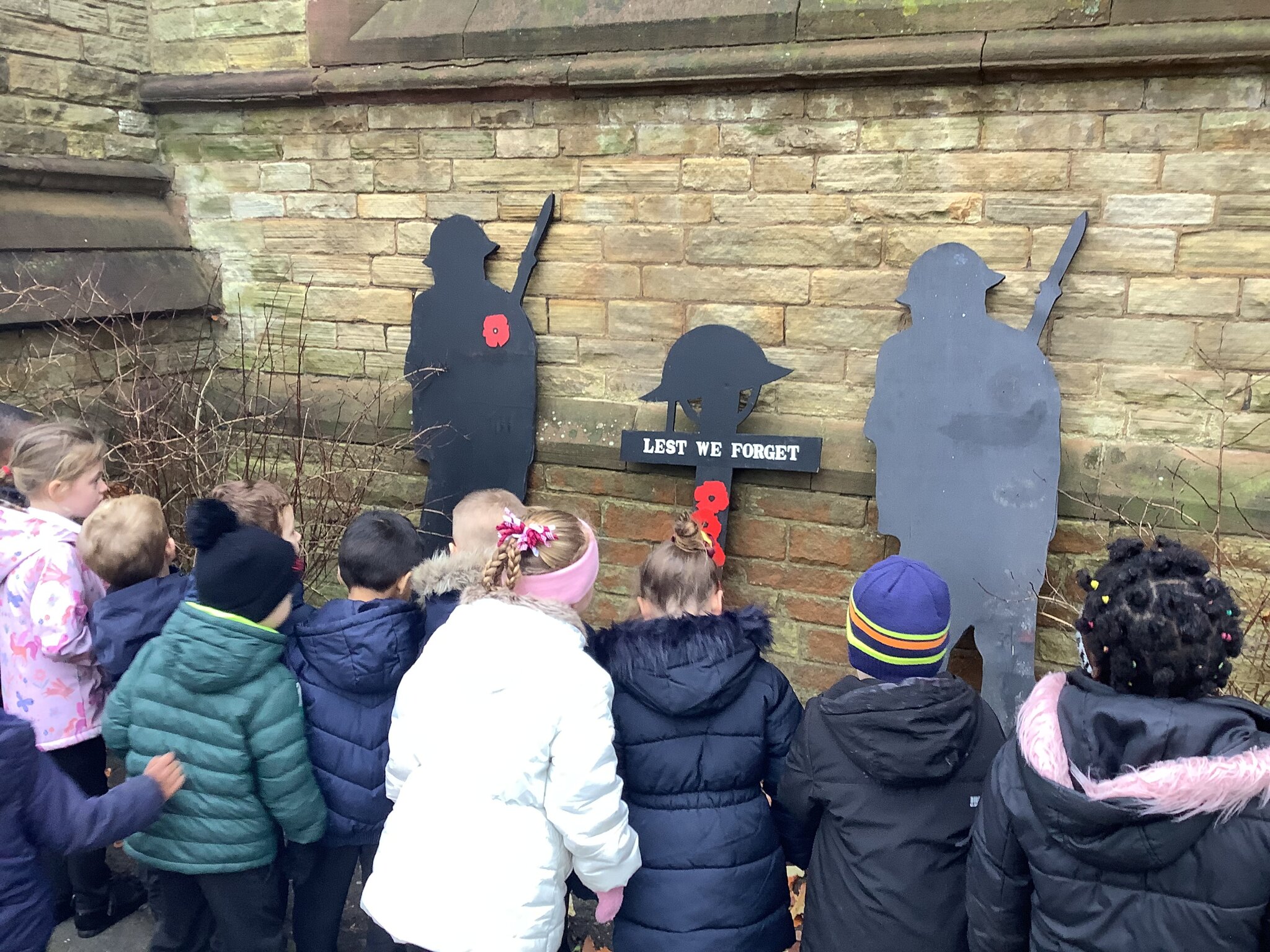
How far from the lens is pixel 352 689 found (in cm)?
252

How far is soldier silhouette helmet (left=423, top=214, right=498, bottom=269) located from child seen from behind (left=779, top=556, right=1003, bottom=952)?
2787 mm

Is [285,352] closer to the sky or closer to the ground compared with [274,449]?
closer to the sky

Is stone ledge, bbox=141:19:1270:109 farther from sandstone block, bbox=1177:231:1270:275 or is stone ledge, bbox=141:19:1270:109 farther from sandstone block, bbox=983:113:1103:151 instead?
sandstone block, bbox=1177:231:1270:275

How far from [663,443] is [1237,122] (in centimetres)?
228

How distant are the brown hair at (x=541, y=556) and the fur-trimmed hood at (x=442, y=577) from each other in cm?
35

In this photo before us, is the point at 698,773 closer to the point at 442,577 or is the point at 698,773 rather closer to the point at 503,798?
the point at 503,798

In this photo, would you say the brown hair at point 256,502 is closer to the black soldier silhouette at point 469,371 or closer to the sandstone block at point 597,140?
the black soldier silhouette at point 469,371

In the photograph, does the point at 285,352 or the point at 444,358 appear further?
the point at 285,352

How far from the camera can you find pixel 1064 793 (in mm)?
1673

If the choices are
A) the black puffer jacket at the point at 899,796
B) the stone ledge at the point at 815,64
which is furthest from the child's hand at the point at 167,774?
the stone ledge at the point at 815,64

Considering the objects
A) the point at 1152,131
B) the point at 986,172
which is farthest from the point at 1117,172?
the point at 986,172

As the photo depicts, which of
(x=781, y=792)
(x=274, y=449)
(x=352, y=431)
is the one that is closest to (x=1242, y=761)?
(x=781, y=792)

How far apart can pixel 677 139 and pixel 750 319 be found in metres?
0.79

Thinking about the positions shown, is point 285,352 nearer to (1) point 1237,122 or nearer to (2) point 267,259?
(2) point 267,259
